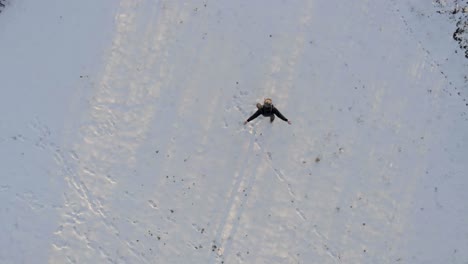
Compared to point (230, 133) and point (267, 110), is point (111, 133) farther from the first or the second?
point (267, 110)

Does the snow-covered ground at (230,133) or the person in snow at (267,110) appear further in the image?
the snow-covered ground at (230,133)

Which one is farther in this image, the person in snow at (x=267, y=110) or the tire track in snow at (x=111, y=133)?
the tire track in snow at (x=111, y=133)

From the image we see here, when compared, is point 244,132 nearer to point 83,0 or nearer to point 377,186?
point 377,186

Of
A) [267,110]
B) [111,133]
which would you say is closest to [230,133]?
[267,110]

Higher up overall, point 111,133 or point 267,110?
point 267,110

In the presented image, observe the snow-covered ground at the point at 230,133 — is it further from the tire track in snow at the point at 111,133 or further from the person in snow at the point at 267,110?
Answer: the person in snow at the point at 267,110

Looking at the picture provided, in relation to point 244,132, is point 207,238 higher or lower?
lower

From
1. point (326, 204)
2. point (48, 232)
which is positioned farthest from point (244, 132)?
point (48, 232)

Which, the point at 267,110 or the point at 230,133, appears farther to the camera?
the point at 230,133

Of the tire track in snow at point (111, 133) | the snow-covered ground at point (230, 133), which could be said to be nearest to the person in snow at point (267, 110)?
the snow-covered ground at point (230, 133)
